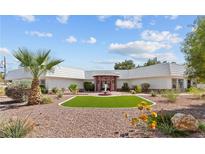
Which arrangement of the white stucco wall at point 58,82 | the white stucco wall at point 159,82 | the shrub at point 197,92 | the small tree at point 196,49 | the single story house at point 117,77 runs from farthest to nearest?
the white stucco wall at point 159,82 < the shrub at point 197,92 < the white stucco wall at point 58,82 < the single story house at point 117,77 < the small tree at point 196,49

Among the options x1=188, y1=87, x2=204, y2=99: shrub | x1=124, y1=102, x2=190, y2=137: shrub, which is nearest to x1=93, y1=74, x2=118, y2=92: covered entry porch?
x1=188, y1=87, x2=204, y2=99: shrub

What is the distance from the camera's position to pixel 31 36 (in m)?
10.6

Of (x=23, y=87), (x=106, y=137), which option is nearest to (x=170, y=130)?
(x=106, y=137)

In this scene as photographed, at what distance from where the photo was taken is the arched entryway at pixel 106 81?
2852cm

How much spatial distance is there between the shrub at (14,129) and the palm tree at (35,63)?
21.1 ft

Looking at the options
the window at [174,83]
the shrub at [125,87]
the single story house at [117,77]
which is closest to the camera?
the single story house at [117,77]

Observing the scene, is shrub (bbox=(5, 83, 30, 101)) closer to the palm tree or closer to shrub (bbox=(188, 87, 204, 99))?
the palm tree

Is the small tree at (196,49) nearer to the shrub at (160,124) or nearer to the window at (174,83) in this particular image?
the shrub at (160,124)

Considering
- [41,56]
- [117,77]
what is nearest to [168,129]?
[41,56]

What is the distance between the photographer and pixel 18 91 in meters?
14.7

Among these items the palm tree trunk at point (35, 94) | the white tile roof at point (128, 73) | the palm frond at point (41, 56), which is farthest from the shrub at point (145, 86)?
the palm frond at point (41, 56)

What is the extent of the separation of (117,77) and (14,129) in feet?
75.6
